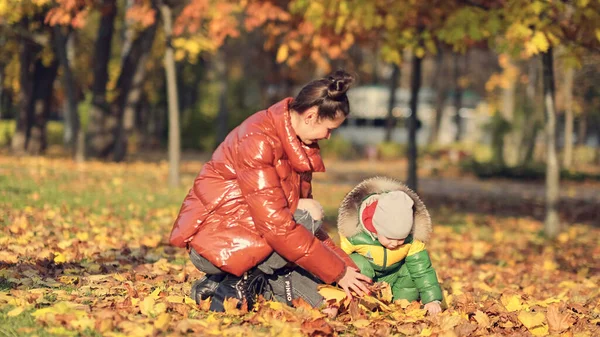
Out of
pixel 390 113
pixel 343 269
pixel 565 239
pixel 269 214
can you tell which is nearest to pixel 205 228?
pixel 269 214

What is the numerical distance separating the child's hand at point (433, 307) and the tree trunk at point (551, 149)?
21.6 feet

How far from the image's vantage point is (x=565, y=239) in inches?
454

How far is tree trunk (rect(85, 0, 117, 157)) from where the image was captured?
22.6 meters

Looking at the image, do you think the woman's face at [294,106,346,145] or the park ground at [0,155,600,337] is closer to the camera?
the park ground at [0,155,600,337]

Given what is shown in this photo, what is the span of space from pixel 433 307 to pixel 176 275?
6.61 ft

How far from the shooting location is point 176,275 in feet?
19.8

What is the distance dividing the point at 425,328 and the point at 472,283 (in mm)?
2629

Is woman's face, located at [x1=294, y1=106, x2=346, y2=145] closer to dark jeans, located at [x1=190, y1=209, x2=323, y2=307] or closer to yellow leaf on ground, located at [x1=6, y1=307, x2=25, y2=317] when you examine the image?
dark jeans, located at [x1=190, y1=209, x2=323, y2=307]

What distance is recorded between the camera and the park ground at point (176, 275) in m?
4.31

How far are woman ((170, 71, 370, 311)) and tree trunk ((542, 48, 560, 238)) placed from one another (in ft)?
22.8

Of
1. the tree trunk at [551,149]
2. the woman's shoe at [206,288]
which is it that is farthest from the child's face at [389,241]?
the tree trunk at [551,149]

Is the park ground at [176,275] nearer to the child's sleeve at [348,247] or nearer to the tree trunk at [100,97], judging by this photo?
the child's sleeve at [348,247]

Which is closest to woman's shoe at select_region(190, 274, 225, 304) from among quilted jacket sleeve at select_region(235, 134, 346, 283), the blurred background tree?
quilted jacket sleeve at select_region(235, 134, 346, 283)

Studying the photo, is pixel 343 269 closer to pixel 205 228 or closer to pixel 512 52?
pixel 205 228
